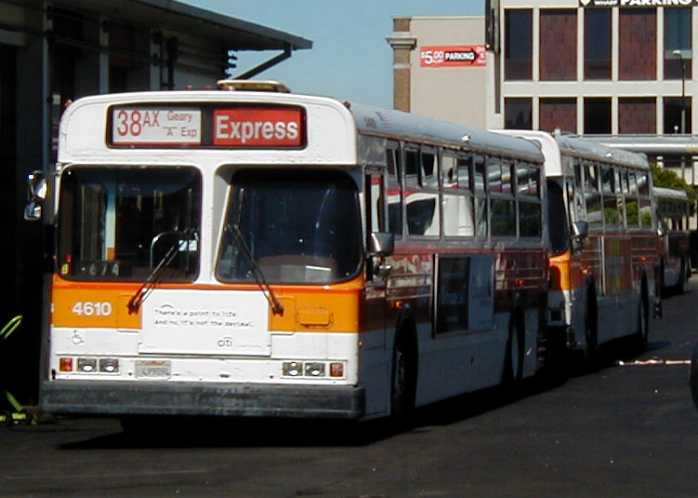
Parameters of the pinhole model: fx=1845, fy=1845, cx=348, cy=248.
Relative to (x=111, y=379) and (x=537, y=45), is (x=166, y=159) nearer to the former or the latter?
(x=111, y=379)

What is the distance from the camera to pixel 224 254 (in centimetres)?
1406

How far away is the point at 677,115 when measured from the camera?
82.6 meters

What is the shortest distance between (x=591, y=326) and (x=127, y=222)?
10.5m

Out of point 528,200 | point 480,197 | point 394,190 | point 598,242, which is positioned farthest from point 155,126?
point 598,242

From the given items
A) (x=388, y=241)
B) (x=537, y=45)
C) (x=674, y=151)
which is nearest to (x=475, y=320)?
(x=388, y=241)

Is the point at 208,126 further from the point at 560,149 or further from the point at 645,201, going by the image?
the point at 645,201

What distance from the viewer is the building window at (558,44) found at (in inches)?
3238

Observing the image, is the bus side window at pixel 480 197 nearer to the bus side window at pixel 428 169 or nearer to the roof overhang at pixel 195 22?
the bus side window at pixel 428 169

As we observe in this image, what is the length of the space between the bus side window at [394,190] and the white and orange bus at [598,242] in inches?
264

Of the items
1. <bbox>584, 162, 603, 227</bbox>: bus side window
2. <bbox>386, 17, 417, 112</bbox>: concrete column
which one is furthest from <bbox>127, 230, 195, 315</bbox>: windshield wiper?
<bbox>386, 17, 417, 112</bbox>: concrete column

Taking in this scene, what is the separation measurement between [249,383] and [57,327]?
161 centimetres

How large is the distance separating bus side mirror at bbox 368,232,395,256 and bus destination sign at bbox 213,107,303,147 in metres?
0.91

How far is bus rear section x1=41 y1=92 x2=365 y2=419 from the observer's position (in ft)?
45.5

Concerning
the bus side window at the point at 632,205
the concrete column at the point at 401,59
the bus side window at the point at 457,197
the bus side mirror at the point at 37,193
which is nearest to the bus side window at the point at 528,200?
the bus side window at the point at 457,197
